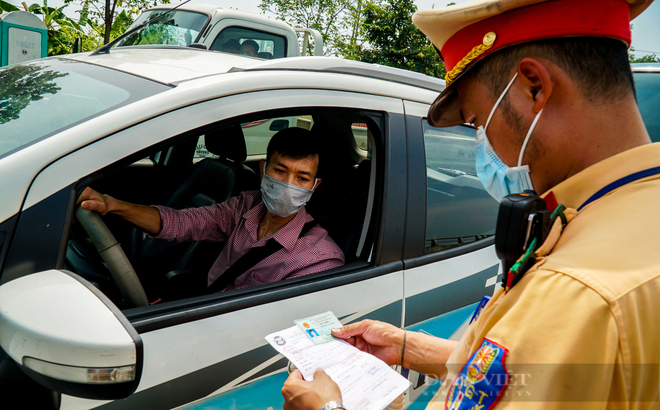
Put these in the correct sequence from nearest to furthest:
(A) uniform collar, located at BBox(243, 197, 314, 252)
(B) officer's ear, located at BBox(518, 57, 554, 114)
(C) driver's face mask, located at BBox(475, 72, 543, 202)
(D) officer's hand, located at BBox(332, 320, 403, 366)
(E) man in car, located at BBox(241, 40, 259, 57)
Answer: (B) officer's ear, located at BBox(518, 57, 554, 114), (C) driver's face mask, located at BBox(475, 72, 543, 202), (D) officer's hand, located at BBox(332, 320, 403, 366), (A) uniform collar, located at BBox(243, 197, 314, 252), (E) man in car, located at BBox(241, 40, 259, 57)

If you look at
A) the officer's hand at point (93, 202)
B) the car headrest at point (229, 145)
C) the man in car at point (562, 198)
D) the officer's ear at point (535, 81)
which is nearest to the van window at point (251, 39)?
the car headrest at point (229, 145)

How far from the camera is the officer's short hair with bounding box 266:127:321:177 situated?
2100 mm

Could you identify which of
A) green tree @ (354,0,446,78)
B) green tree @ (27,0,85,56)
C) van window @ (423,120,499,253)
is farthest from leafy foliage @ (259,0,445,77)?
van window @ (423,120,499,253)

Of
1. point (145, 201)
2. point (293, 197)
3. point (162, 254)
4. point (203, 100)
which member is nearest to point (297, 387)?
point (203, 100)

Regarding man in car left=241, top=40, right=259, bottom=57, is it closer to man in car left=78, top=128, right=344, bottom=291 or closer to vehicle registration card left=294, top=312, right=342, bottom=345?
man in car left=78, top=128, right=344, bottom=291

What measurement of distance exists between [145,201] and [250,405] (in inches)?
84.0

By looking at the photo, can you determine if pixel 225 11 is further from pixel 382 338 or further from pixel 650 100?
pixel 382 338

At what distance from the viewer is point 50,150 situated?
3.71ft

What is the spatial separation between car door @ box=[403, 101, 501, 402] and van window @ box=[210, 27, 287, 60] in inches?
184

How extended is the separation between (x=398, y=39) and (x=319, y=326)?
57.7 feet

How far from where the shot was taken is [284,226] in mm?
1970

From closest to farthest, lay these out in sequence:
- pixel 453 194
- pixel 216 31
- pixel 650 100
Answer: pixel 453 194
pixel 650 100
pixel 216 31

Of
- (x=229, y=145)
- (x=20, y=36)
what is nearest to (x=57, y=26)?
(x=20, y=36)

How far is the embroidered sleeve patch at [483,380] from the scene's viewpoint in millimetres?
674
